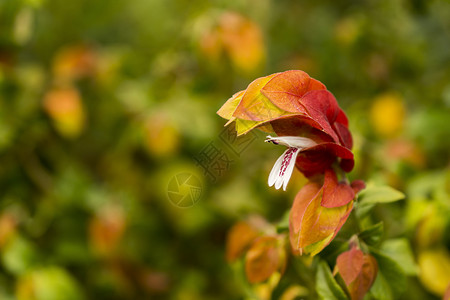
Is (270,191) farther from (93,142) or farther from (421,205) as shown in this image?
(93,142)

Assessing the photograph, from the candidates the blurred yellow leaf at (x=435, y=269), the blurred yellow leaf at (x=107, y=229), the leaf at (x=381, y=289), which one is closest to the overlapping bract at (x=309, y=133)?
the leaf at (x=381, y=289)

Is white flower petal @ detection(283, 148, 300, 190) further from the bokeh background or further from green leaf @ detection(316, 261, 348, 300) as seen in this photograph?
the bokeh background

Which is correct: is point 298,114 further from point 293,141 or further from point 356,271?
point 356,271

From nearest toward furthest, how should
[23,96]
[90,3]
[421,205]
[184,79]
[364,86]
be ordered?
[421,205] < [23,96] < [184,79] < [364,86] < [90,3]

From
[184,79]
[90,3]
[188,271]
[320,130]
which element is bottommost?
[188,271]

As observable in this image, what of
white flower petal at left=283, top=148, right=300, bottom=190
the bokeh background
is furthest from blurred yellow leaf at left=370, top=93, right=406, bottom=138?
white flower petal at left=283, top=148, right=300, bottom=190

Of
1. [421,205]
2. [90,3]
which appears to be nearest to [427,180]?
[421,205]

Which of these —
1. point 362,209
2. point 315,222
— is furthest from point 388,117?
point 315,222
